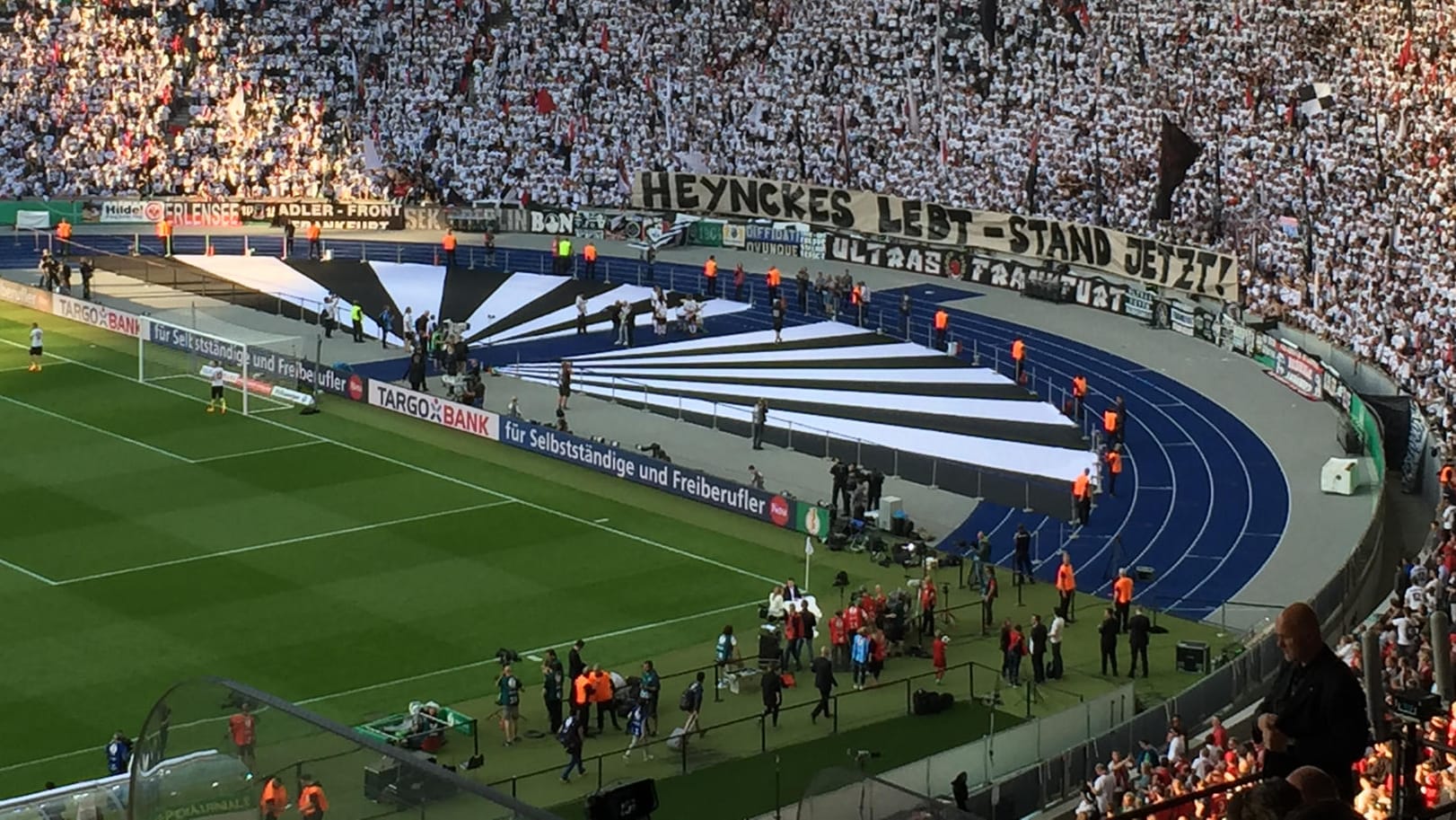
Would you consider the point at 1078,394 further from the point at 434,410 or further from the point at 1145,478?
the point at 434,410

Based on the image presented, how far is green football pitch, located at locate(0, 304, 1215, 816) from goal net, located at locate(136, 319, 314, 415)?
2.06 ft

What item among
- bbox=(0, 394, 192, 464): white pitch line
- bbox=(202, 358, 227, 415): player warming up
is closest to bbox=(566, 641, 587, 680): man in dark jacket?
bbox=(0, 394, 192, 464): white pitch line

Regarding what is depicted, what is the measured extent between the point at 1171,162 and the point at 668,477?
77.7ft

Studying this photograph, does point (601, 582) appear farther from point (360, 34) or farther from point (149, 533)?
point (360, 34)

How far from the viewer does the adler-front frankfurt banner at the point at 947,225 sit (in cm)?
6050

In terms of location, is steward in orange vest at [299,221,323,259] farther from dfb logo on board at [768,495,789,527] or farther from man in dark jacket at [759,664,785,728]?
man in dark jacket at [759,664,785,728]

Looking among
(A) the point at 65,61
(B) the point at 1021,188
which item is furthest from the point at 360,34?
(B) the point at 1021,188

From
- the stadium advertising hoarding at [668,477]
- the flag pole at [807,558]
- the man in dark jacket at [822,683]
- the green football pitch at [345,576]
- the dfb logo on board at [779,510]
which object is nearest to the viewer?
the man in dark jacket at [822,683]

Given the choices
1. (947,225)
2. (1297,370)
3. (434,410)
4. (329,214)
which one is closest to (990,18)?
(947,225)

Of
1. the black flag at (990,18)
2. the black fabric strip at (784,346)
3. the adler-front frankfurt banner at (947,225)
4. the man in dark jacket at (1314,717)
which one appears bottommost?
the black fabric strip at (784,346)

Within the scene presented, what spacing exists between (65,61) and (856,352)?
35275 millimetres

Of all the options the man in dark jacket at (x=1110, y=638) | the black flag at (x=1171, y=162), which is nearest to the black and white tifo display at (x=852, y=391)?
the black flag at (x=1171, y=162)

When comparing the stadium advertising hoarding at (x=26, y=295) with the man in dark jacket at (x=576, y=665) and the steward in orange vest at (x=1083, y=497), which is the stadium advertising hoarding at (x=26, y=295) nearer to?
the steward in orange vest at (x=1083, y=497)

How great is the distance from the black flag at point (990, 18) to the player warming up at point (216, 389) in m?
29.8
